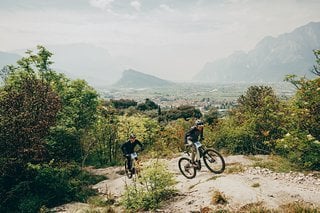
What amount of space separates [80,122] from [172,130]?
26.1 feet

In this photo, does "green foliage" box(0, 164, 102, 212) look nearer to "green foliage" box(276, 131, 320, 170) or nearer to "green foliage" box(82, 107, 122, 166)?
"green foliage" box(82, 107, 122, 166)

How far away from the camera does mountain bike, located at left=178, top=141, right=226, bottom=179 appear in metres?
13.2

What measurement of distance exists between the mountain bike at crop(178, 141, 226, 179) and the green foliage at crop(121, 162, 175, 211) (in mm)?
1794

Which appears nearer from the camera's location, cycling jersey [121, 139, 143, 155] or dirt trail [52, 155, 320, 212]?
dirt trail [52, 155, 320, 212]

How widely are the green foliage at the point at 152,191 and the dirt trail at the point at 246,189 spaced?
532 millimetres

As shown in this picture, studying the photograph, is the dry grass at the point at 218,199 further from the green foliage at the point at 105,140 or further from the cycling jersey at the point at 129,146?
the green foliage at the point at 105,140

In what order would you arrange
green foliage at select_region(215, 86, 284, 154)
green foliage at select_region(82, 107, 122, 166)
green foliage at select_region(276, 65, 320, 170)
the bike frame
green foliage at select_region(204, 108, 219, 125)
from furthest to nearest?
green foliage at select_region(204, 108, 219, 125), green foliage at select_region(82, 107, 122, 166), green foliage at select_region(215, 86, 284, 154), green foliage at select_region(276, 65, 320, 170), the bike frame

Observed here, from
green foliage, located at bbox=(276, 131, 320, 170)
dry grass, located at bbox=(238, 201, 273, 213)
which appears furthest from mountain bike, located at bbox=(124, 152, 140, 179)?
green foliage, located at bbox=(276, 131, 320, 170)

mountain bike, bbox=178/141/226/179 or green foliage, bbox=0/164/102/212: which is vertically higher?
mountain bike, bbox=178/141/226/179

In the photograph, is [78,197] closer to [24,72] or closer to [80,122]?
[80,122]

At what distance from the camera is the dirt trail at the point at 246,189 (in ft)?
34.0

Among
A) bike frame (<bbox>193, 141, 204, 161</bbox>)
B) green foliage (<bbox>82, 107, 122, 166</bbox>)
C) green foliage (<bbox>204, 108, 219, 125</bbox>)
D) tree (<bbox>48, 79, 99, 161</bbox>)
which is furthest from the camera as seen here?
green foliage (<bbox>204, 108, 219, 125</bbox>)

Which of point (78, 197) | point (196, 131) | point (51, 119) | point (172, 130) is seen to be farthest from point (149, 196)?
point (172, 130)

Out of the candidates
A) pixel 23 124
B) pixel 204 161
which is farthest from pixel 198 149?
pixel 23 124
